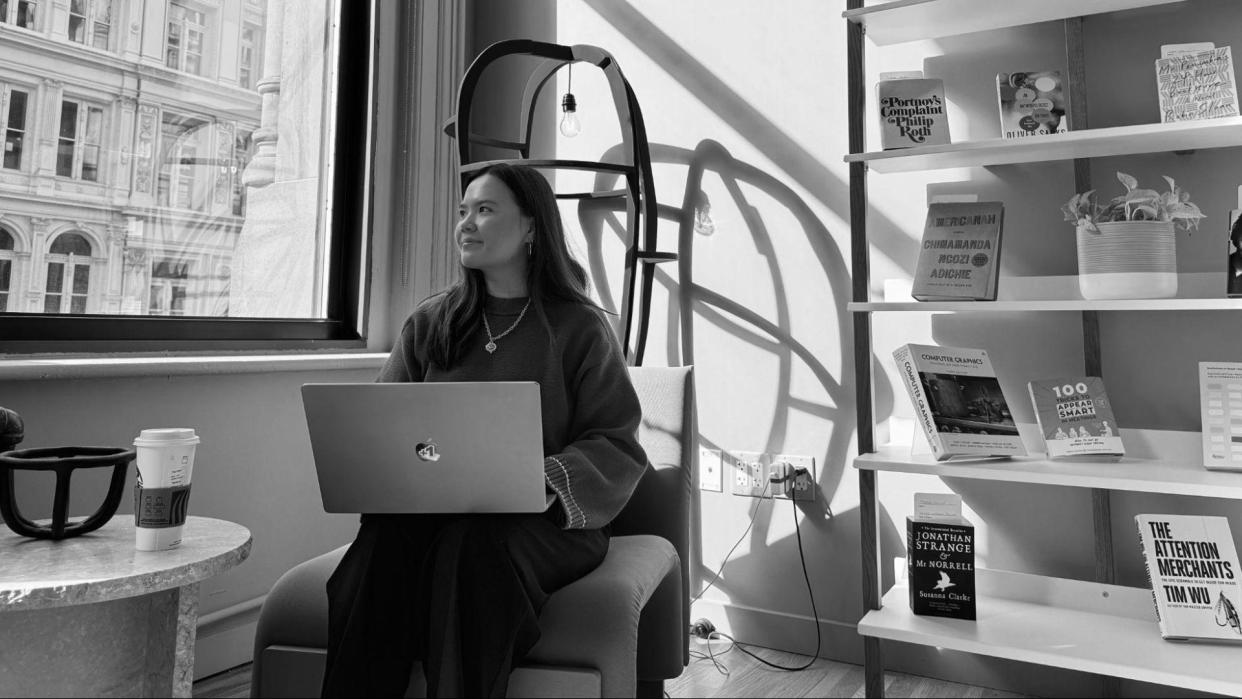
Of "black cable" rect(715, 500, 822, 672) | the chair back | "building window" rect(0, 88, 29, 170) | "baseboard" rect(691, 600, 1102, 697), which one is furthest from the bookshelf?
"building window" rect(0, 88, 29, 170)

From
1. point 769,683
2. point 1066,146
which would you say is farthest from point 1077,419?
point 769,683

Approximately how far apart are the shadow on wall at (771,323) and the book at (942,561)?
→ 0.23m

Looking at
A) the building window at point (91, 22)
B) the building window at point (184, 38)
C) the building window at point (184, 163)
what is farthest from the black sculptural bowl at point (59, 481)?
the building window at point (184, 38)

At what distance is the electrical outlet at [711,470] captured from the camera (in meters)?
2.22

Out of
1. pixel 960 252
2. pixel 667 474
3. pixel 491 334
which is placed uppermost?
pixel 960 252

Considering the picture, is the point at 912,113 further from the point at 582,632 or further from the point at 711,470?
the point at 582,632

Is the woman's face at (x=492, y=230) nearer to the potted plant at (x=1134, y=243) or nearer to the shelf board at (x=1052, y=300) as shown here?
the shelf board at (x=1052, y=300)

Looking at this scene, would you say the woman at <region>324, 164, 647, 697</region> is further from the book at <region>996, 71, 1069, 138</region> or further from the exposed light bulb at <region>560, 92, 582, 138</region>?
the book at <region>996, 71, 1069, 138</region>

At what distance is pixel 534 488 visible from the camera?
118 cm

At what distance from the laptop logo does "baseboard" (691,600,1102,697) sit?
4.24ft

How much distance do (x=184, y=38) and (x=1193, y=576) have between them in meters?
2.54

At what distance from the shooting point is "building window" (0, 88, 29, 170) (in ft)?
5.23

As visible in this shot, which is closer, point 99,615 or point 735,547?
point 99,615

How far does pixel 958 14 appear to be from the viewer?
5.85 ft
